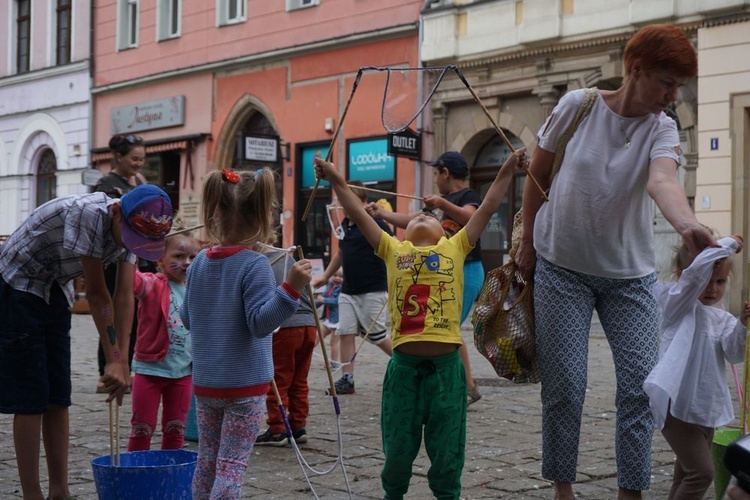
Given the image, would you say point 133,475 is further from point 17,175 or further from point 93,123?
point 17,175

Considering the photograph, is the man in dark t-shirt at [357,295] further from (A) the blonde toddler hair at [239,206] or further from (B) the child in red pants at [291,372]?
(A) the blonde toddler hair at [239,206]

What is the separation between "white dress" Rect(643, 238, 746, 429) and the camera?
4.33 m

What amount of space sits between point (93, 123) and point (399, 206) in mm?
10453

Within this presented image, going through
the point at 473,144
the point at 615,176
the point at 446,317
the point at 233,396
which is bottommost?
the point at 233,396

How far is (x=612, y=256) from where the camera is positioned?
4.50m

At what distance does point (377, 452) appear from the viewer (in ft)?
20.8

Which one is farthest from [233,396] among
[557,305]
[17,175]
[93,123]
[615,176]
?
[17,175]

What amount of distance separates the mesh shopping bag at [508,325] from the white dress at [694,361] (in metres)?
0.56

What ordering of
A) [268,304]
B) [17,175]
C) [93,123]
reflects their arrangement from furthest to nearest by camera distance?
[17,175] → [93,123] → [268,304]

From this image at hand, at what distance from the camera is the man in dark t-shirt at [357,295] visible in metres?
8.91

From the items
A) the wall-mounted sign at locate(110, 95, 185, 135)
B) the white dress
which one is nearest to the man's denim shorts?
the white dress

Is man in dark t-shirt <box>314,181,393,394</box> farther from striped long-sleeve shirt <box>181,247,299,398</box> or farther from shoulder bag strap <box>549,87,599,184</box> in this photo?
striped long-sleeve shirt <box>181,247,299,398</box>

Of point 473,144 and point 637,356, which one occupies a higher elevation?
point 473,144

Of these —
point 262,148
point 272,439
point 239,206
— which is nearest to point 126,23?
point 262,148
